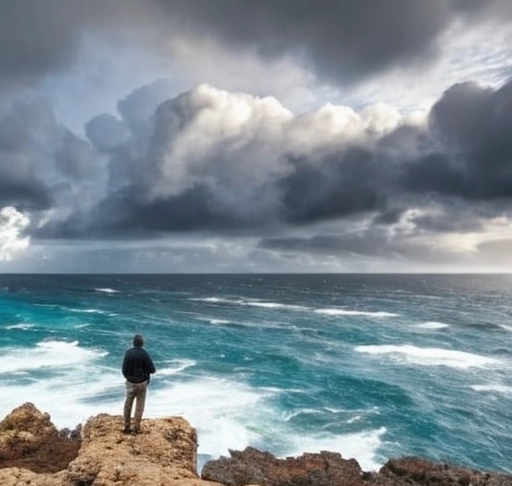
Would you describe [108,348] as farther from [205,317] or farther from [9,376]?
[205,317]

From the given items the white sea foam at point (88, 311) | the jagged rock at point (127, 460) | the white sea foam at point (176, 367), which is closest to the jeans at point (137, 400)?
the jagged rock at point (127, 460)

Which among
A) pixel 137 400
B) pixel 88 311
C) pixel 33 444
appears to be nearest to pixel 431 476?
pixel 137 400

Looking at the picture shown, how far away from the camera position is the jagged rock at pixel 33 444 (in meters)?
14.9

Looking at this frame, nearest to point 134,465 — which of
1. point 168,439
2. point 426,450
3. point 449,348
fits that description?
point 168,439

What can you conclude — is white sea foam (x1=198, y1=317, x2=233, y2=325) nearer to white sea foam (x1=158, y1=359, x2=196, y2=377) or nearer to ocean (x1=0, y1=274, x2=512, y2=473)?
ocean (x1=0, y1=274, x2=512, y2=473)

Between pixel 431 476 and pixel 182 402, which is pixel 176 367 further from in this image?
pixel 431 476

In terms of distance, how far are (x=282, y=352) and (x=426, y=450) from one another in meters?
27.7

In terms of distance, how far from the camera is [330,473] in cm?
2047

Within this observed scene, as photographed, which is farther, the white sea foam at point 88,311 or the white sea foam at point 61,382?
the white sea foam at point 88,311

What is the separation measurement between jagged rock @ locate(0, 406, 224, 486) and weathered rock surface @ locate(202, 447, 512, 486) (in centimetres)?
584

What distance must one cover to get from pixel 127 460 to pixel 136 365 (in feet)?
8.60

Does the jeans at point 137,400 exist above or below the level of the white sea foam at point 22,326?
above

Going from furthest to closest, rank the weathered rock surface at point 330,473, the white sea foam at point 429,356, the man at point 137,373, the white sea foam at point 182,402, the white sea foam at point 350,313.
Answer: the white sea foam at point 350,313
the white sea foam at point 429,356
the white sea foam at point 182,402
the weathered rock surface at point 330,473
the man at point 137,373

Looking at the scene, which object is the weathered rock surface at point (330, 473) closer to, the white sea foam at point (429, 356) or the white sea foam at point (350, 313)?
the white sea foam at point (429, 356)
